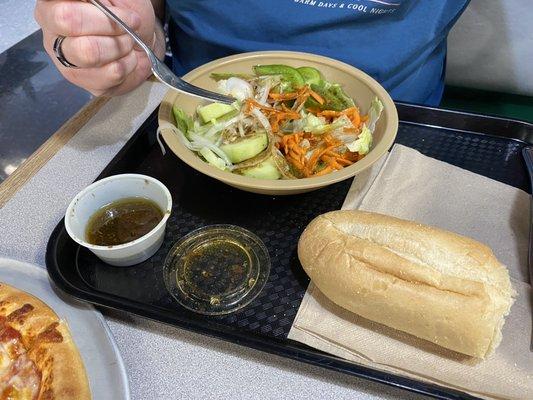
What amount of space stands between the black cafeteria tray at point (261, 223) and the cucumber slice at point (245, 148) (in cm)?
11

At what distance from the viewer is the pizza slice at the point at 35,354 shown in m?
1.04

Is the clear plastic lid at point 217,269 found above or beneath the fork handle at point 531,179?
beneath

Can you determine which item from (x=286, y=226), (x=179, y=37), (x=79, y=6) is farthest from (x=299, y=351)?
(x=179, y=37)

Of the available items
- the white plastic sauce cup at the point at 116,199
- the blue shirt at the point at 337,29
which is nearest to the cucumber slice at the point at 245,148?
the white plastic sauce cup at the point at 116,199

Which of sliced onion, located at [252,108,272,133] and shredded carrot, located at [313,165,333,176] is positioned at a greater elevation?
sliced onion, located at [252,108,272,133]

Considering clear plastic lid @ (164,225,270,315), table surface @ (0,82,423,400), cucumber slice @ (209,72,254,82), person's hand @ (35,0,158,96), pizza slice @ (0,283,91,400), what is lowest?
table surface @ (0,82,423,400)

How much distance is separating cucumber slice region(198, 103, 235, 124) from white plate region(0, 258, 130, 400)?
0.63 meters

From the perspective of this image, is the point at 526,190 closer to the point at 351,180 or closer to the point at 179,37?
the point at 351,180

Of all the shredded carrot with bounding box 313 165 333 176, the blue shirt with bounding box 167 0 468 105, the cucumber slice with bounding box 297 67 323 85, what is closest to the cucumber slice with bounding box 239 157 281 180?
the shredded carrot with bounding box 313 165 333 176

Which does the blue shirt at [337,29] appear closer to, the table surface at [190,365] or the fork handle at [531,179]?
the fork handle at [531,179]

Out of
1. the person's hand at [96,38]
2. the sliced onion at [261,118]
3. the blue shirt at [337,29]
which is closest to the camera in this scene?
the person's hand at [96,38]

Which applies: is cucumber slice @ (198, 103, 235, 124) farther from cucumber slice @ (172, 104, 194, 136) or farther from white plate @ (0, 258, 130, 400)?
white plate @ (0, 258, 130, 400)

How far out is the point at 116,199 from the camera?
1.34 metres

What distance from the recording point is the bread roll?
100 cm
